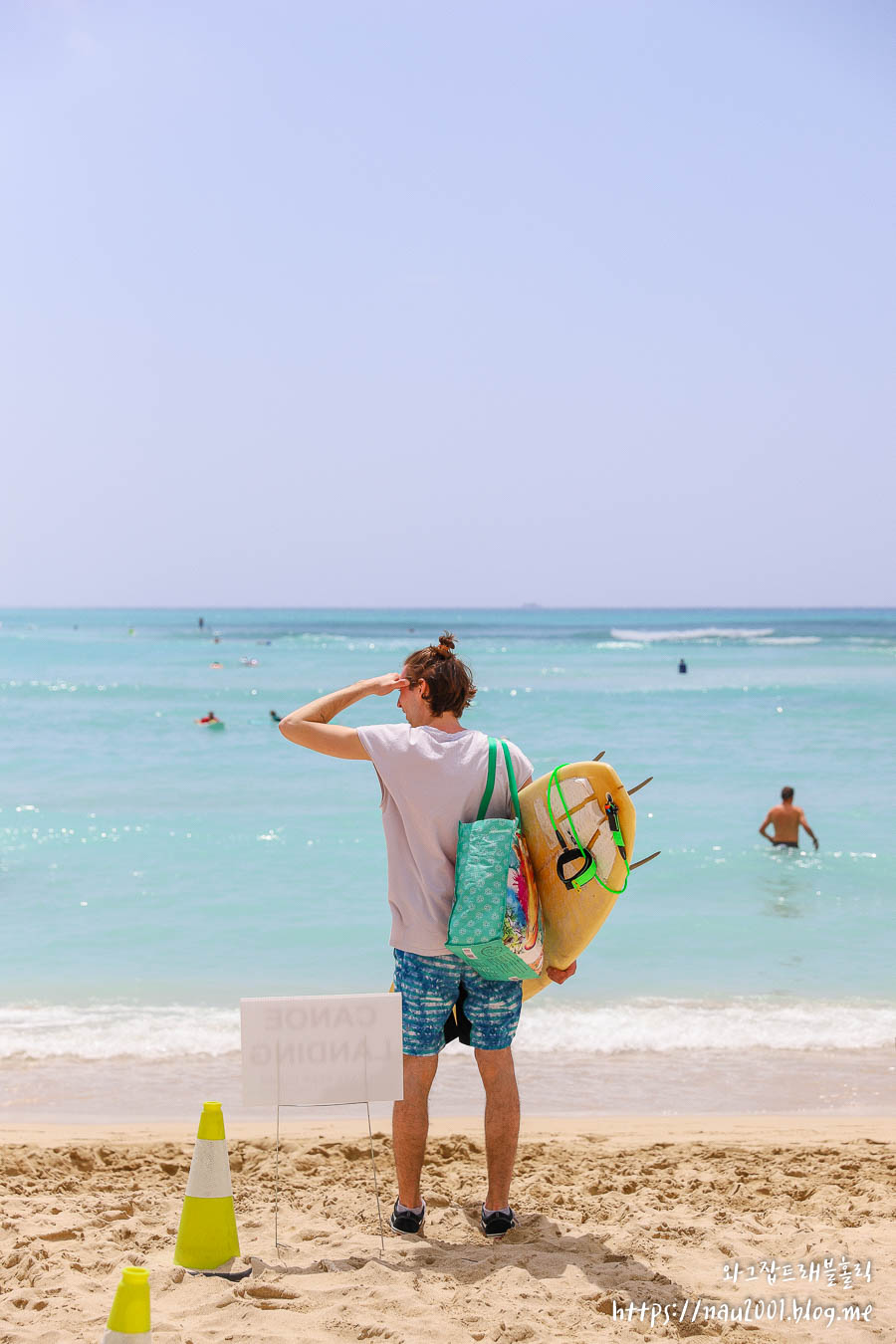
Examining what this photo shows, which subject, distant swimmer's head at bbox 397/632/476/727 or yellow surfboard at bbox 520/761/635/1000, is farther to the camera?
yellow surfboard at bbox 520/761/635/1000

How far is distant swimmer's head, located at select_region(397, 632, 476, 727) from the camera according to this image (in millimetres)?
3451

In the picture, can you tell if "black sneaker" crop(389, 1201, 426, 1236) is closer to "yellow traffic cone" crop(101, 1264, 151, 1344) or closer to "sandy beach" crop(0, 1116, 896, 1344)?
"sandy beach" crop(0, 1116, 896, 1344)

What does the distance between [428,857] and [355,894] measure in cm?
707

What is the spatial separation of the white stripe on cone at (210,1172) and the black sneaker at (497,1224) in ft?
2.79

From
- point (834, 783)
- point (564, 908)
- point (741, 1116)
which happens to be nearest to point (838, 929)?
point (741, 1116)

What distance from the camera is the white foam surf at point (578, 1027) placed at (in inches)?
253

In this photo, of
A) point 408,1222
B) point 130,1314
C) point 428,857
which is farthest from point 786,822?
point 130,1314

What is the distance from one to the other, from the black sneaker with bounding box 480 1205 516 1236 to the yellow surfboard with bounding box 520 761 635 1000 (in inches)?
32.8

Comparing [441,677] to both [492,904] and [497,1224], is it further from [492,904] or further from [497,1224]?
[497,1224]

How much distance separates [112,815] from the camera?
14219mm

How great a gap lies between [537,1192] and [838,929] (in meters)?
5.86

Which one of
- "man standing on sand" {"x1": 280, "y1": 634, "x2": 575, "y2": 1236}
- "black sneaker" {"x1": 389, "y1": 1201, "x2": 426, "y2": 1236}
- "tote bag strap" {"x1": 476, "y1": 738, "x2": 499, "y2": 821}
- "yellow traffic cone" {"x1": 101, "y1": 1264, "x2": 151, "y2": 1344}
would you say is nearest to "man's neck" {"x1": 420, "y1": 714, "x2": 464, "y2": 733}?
"man standing on sand" {"x1": 280, "y1": 634, "x2": 575, "y2": 1236}

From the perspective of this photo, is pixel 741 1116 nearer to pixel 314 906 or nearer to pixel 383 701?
pixel 314 906

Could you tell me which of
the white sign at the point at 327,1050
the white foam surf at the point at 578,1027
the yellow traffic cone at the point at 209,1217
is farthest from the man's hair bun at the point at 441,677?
the white foam surf at the point at 578,1027
